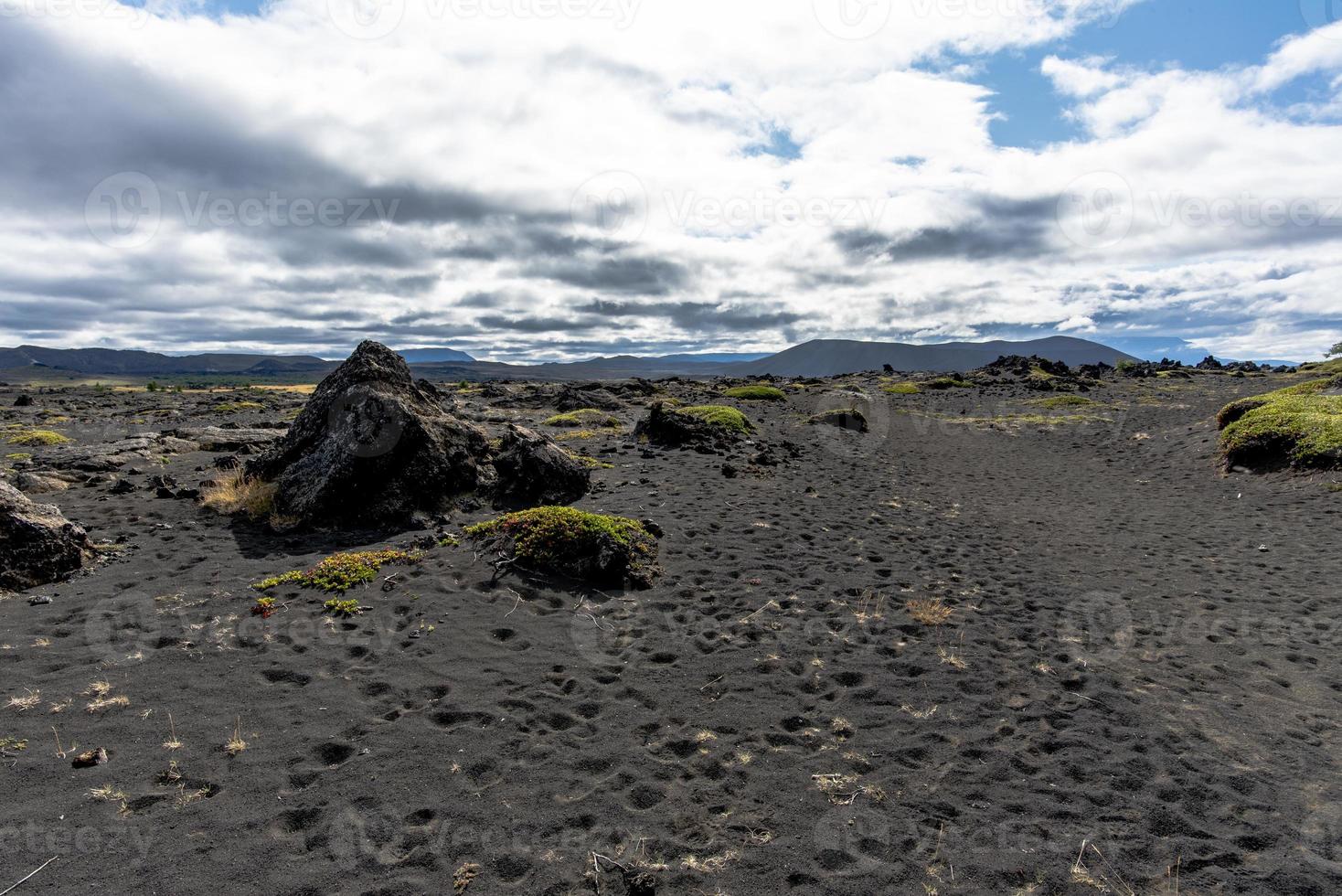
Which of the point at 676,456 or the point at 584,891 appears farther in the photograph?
the point at 676,456

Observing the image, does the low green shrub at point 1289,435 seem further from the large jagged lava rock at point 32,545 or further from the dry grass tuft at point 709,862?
the large jagged lava rock at point 32,545

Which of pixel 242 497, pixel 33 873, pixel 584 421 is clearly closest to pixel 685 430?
pixel 584 421

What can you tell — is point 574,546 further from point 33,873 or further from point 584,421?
point 584,421

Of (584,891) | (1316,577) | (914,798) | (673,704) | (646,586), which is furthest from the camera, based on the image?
(1316,577)

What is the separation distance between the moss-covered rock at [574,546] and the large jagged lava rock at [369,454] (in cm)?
269

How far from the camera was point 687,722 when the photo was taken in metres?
6.73

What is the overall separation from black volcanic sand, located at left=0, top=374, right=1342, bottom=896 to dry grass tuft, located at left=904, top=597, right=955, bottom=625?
28 centimetres

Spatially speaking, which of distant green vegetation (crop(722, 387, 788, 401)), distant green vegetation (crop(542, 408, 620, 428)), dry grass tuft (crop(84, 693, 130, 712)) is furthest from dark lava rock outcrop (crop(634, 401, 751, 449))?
distant green vegetation (crop(722, 387, 788, 401))

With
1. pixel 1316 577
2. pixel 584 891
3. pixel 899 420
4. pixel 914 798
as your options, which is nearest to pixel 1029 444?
pixel 899 420

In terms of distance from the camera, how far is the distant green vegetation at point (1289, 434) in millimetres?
18969

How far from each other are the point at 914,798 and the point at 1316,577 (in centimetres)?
1218

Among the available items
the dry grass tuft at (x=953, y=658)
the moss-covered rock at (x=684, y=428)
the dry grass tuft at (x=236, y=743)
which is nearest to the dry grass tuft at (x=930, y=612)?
the dry grass tuft at (x=953, y=658)

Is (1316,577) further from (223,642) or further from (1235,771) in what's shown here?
(223,642)

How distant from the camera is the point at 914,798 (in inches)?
222
